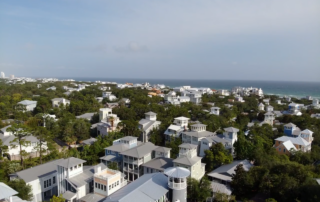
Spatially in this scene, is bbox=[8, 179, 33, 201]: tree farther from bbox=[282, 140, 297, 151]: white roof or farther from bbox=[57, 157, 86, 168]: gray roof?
bbox=[282, 140, 297, 151]: white roof

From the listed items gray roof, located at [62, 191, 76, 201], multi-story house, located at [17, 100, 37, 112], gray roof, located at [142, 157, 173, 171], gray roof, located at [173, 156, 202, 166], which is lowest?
gray roof, located at [62, 191, 76, 201]

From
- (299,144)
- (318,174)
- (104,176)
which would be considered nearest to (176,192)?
(104,176)

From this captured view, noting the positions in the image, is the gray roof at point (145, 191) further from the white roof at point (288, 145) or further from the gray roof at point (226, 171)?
the white roof at point (288, 145)

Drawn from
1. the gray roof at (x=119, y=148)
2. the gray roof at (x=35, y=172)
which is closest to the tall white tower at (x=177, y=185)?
the gray roof at (x=119, y=148)

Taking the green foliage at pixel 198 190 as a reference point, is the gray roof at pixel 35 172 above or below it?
above

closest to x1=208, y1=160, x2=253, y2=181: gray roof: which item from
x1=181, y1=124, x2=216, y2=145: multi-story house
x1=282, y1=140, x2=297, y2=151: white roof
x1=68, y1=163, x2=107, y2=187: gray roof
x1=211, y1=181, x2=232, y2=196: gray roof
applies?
x1=211, y1=181, x2=232, y2=196: gray roof

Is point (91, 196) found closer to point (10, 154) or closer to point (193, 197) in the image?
point (193, 197)

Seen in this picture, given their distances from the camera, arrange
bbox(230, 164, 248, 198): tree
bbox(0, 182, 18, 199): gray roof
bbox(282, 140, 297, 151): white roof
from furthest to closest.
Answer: bbox(282, 140, 297, 151): white roof < bbox(230, 164, 248, 198): tree < bbox(0, 182, 18, 199): gray roof
